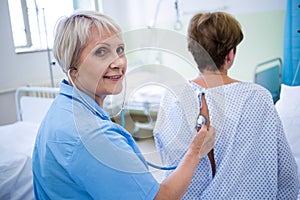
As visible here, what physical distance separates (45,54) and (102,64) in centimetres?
303

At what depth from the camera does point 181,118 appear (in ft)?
3.71

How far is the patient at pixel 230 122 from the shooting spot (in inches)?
45.6

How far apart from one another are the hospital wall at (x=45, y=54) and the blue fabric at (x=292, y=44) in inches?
23.1

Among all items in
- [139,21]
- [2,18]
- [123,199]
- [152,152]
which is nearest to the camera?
[123,199]

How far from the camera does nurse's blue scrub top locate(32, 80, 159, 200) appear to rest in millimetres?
729

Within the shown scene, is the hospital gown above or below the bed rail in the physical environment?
above

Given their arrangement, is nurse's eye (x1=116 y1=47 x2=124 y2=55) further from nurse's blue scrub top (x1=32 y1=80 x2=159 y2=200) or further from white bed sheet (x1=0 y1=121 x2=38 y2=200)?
white bed sheet (x1=0 y1=121 x2=38 y2=200)

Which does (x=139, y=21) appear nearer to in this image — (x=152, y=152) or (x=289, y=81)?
(x=289, y=81)

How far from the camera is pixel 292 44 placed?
Answer: 268 centimetres

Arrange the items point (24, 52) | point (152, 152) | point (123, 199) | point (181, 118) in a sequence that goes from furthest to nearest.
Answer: point (24, 52), point (181, 118), point (152, 152), point (123, 199)

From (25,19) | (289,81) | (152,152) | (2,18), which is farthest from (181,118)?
(25,19)

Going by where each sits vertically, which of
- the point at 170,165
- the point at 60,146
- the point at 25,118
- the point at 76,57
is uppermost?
the point at 76,57

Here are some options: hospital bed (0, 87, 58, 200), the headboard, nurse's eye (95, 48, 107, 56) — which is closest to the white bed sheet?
hospital bed (0, 87, 58, 200)

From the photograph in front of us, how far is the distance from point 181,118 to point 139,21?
3476mm
